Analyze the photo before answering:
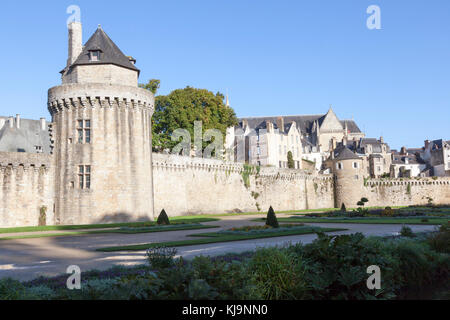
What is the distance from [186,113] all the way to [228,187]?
1029 centimetres

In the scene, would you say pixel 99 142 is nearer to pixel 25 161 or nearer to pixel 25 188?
pixel 25 161

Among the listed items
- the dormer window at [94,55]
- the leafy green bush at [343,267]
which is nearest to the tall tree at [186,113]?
the dormer window at [94,55]

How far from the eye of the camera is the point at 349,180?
64875mm

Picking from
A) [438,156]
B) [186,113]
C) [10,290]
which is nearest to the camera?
[10,290]

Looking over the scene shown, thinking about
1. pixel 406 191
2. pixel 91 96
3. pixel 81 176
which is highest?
pixel 91 96

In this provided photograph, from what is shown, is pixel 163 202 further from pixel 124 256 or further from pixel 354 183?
pixel 354 183

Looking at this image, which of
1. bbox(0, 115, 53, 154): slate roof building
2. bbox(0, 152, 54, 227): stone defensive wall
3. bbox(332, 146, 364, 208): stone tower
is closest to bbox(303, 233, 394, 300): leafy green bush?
bbox(0, 152, 54, 227): stone defensive wall

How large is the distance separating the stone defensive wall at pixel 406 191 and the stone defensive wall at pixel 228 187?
7000mm

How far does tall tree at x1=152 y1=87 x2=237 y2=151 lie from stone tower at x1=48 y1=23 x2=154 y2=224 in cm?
1535

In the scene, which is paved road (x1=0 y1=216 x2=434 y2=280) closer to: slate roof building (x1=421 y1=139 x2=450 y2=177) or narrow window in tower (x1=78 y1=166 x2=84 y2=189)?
narrow window in tower (x1=78 y1=166 x2=84 y2=189)

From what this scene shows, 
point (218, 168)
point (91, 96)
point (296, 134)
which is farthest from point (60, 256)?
point (296, 134)

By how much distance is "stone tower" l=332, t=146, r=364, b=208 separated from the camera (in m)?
64.7

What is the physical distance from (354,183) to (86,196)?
4454 centimetres

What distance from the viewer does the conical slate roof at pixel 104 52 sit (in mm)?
34656
